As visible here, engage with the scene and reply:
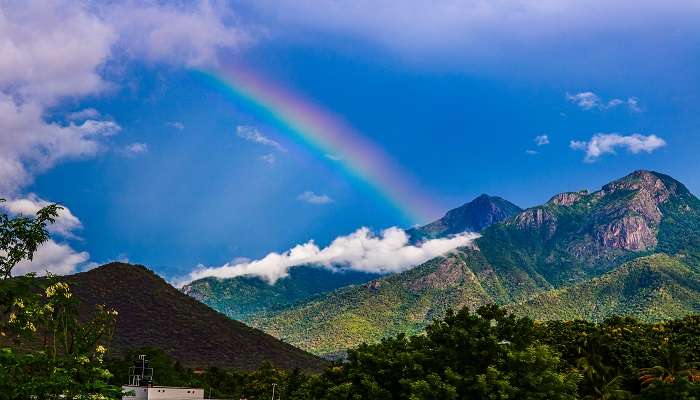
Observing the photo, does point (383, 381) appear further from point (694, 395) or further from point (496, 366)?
point (694, 395)

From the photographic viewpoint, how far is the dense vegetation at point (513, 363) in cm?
4534

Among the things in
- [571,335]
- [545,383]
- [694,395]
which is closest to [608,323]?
[571,335]

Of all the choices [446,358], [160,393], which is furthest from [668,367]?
[160,393]

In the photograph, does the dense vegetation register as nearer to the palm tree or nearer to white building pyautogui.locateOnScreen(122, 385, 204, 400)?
the palm tree

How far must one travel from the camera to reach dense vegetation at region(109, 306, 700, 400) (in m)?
45.3

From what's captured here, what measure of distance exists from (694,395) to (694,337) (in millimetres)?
37871

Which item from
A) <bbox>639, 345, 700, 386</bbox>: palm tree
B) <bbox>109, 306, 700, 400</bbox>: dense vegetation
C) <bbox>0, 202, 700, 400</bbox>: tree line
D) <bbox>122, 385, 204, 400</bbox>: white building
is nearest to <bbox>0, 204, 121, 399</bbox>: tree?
<bbox>0, 202, 700, 400</bbox>: tree line

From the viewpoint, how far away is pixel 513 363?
45.5m

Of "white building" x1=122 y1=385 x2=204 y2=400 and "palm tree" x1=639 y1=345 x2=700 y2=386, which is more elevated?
"palm tree" x1=639 y1=345 x2=700 y2=386

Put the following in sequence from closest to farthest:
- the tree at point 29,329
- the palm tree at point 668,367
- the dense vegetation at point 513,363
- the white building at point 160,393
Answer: the tree at point 29,329 < the dense vegetation at point 513,363 < the white building at point 160,393 < the palm tree at point 668,367

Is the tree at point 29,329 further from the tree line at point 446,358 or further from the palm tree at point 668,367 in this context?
the palm tree at point 668,367

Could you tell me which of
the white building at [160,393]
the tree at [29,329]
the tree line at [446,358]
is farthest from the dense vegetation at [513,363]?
the tree at [29,329]

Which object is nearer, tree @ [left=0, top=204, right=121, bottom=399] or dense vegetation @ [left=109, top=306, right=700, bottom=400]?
tree @ [left=0, top=204, right=121, bottom=399]

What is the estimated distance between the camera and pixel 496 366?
153 ft
